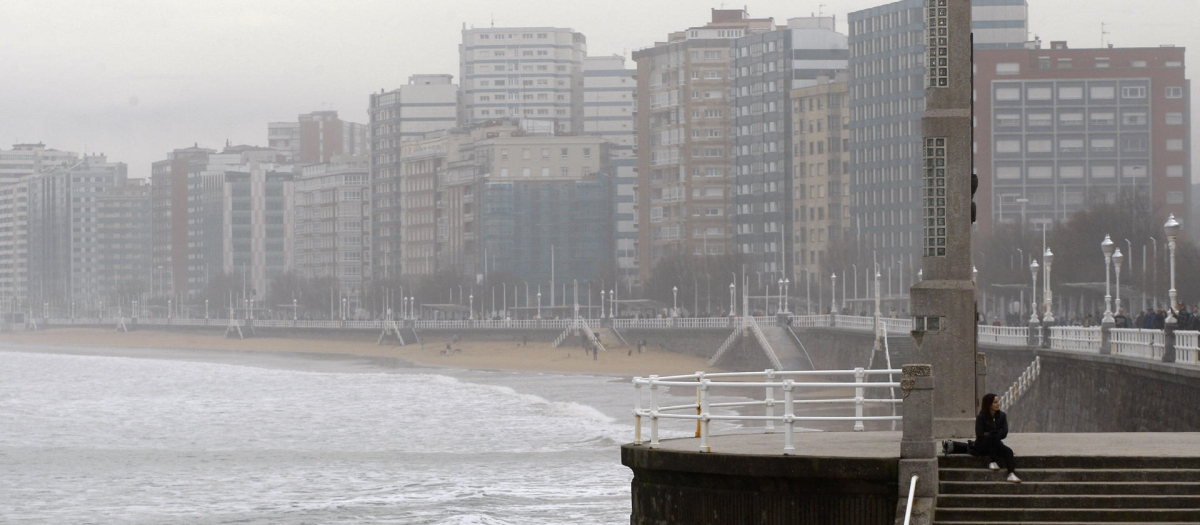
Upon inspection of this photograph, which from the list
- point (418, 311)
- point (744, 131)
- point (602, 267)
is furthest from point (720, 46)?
point (418, 311)

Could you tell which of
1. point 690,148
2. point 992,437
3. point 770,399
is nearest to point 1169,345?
point 770,399

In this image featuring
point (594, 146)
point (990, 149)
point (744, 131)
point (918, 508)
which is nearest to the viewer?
point (918, 508)

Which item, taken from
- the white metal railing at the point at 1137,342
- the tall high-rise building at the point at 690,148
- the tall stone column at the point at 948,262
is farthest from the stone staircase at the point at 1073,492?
the tall high-rise building at the point at 690,148

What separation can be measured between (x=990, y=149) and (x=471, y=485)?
116315 mm

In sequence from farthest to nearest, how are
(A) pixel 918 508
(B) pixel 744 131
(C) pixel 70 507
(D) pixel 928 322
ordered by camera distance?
(B) pixel 744 131 → (C) pixel 70 507 → (D) pixel 928 322 → (A) pixel 918 508

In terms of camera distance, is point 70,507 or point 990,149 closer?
point 70,507

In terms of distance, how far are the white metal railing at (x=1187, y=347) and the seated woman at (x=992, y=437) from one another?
1431 centimetres

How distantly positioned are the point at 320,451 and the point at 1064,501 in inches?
1346

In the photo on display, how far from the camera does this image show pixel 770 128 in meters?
166

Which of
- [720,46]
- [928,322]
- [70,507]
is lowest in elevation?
[70,507]

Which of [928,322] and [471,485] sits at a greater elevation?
[928,322]

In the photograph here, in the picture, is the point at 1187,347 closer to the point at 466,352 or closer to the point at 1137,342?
the point at 1137,342

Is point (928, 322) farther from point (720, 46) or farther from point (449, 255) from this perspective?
point (449, 255)

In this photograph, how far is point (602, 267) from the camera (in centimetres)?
18288
